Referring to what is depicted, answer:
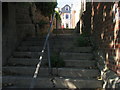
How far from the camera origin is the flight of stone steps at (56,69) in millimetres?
3385

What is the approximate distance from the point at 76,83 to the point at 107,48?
0.93 metres

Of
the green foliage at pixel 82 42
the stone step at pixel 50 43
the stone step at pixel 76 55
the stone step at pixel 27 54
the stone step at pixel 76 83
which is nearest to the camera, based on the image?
the stone step at pixel 76 83

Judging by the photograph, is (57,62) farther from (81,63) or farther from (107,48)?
(107,48)

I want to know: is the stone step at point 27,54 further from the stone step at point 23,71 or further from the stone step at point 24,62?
the stone step at point 23,71

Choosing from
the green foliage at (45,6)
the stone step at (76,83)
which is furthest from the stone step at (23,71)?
the green foliage at (45,6)

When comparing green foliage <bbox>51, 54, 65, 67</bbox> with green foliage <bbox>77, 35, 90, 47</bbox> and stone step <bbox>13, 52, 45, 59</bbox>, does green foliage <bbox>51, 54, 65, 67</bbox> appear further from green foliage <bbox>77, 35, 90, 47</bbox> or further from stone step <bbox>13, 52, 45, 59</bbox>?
green foliage <bbox>77, 35, 90, 47</bbox>

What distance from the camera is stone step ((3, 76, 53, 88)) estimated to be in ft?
11.1

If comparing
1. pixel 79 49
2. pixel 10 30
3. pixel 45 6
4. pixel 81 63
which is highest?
pixel 45 6

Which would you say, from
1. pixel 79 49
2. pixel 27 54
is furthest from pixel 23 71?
pixel 79 49

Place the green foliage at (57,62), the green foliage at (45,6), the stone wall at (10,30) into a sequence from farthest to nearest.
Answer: the green foliage at (45,6) → the stone wall at (10,30) → the green foliage at (57,62)

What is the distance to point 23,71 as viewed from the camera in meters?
A: 3.84

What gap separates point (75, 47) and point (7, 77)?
191cm

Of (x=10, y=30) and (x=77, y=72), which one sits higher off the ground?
(x=10, y=30)

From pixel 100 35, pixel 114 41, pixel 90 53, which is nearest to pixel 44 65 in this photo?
pixel 90 53
